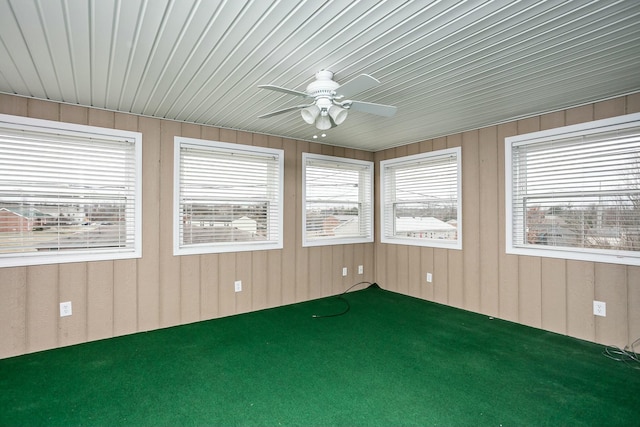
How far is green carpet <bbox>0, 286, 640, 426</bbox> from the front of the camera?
2.02 m

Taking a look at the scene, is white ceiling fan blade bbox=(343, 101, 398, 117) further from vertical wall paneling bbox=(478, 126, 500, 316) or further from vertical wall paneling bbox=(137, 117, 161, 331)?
vertical wall paneling bbox=(137, 117, 161, 331)

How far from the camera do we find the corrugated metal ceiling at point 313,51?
174cm

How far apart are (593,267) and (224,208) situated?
3.97 meters

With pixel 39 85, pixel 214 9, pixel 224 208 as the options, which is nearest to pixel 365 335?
pixel 224 208

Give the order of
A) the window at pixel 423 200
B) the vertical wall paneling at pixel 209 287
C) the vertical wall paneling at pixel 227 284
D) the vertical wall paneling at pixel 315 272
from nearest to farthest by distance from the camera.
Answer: the vertical wall paneling at pixel 209 287
the vertical wall paneling at pixel 227 284
the window at pixel 423 200
the vertical wall paneling at pixel 315 272

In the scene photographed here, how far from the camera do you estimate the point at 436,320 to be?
3791mm

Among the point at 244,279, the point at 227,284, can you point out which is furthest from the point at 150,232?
the point at 244,279

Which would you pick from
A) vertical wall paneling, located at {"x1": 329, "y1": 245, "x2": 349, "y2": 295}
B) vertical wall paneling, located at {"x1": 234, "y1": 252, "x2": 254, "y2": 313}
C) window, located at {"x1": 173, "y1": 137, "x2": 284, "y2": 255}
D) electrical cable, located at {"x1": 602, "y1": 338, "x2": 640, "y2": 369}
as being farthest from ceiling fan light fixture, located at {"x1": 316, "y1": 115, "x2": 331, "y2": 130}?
electrical cable, located at {"x1": 602, "y1": 338, "x2": 640, "y2": 369}

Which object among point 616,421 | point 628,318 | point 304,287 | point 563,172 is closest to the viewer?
point 616,421

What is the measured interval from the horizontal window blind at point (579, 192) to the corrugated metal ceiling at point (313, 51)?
0.47m

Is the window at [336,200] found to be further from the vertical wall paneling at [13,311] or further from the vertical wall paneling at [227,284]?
the vertical wall paneling at [13,311]

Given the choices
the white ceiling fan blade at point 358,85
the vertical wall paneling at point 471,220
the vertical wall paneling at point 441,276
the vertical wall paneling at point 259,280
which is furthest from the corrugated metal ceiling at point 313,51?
the vertical wall paneling at point 441,276

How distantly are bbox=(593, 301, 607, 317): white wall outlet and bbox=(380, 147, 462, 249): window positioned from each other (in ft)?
4.80

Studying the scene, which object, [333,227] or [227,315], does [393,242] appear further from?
[227,315]
